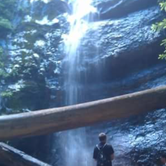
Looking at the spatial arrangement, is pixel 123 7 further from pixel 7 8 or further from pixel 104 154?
pixel 104 154

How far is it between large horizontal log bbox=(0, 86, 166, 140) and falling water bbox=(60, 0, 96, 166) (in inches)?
172

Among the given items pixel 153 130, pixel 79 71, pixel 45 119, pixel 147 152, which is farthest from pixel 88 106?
pixel 79 71

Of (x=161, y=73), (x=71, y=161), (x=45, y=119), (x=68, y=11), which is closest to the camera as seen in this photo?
(x=45, y=119)

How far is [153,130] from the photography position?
9578mm

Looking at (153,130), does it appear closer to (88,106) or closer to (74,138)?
(74,138)

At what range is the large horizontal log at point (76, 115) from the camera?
16.5 feet

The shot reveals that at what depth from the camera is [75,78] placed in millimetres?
→ 12945

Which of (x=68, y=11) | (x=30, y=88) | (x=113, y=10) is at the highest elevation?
(x=68, y=11)

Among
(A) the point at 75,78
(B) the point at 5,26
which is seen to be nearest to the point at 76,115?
(A) the point at 75,78

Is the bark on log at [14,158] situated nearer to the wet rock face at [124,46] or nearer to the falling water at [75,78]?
the falling water at [75,78]

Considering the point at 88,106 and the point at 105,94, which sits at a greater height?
the point at 105,94

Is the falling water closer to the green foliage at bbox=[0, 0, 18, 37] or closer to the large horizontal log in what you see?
the green foliage at bbox=[0, 0, 18, 37]

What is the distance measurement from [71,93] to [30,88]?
2.13 metres

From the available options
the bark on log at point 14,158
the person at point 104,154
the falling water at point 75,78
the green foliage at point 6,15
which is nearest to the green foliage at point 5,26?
the green foliage at point 6,15
